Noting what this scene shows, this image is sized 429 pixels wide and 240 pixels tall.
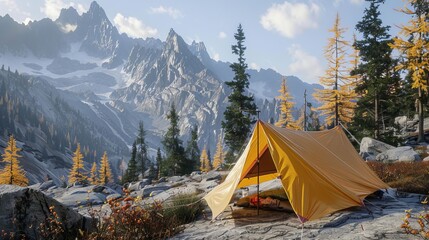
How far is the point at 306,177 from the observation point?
794cm

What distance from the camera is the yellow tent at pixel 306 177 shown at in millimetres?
7688

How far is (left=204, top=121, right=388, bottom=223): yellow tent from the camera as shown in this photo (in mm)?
7688

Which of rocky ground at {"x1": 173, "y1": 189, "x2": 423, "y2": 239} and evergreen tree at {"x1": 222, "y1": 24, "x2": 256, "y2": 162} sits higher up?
evergreen tree at {"x1": 222, "y1": 24, "x2": 256, "y2": 162}

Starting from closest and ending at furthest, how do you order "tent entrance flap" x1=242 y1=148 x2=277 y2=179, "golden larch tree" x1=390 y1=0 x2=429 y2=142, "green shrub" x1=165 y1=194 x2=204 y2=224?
"green shrub" x1=165 y1=194 x2=204 y2=224, "tent entrance flap" x1=242 y1=148 x2=277 y2=179, "golden larch tree" x1=390 y1=0 x2=429 y2=142

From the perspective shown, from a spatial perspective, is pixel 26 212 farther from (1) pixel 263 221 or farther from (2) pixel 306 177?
(2) pixel 306 177

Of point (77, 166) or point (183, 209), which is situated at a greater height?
point (183, 209)

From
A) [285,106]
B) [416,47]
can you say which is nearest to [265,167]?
[416,47]

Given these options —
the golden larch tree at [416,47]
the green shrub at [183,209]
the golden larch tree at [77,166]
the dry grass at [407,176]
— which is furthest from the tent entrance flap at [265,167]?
the golden larch tree at [77,166]

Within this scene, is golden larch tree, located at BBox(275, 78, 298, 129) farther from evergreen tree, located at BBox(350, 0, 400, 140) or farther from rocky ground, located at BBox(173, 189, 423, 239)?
rocky ground, located at BBox(173, 189, 423, 239)

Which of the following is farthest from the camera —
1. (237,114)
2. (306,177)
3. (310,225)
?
(237,114)

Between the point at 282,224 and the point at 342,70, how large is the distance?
24.6 m

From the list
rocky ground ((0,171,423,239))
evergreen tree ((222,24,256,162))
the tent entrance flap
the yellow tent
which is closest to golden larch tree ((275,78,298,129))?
evergreen tree ((222,24,256,162))

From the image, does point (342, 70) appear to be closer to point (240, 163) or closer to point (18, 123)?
point (240, 163)

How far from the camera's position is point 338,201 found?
7.94 metres
